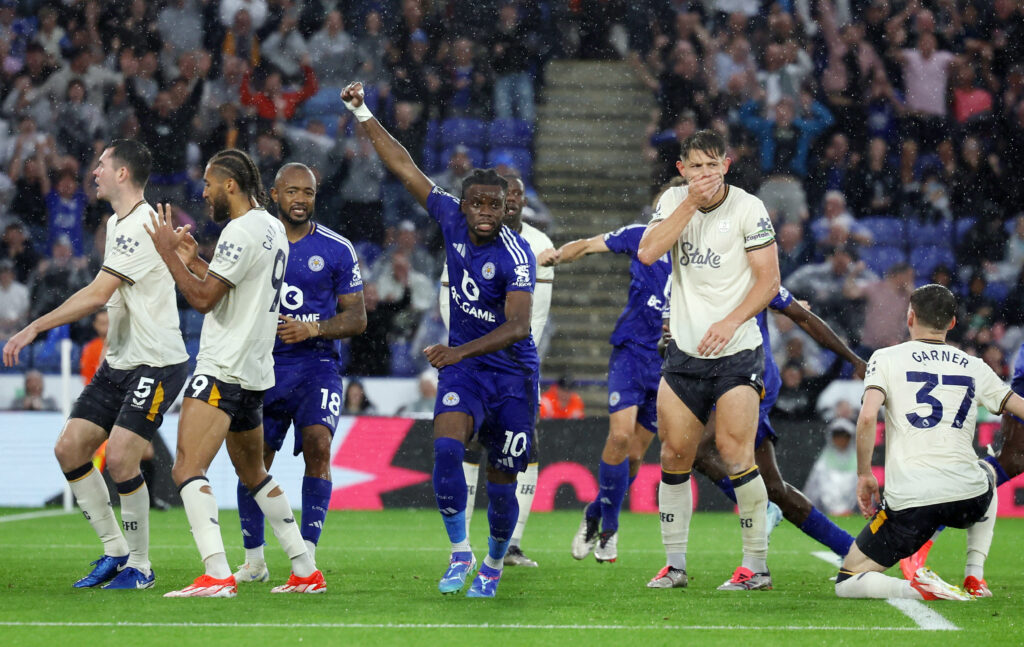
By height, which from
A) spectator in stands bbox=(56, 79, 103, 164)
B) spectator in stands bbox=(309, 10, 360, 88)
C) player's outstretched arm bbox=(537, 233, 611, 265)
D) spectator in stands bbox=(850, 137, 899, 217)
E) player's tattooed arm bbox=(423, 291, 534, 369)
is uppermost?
spectator in stands bbox=(309, 10, 360, 88)

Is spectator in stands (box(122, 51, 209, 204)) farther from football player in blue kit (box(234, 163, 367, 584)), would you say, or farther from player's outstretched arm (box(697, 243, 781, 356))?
player's outstretched arm (box(697, 243, 781, 356))

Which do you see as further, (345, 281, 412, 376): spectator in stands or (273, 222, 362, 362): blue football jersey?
(345, 281, 412, 376): spectator in stands

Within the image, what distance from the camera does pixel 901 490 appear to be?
20.9 feet

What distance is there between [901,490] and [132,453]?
3.77 m

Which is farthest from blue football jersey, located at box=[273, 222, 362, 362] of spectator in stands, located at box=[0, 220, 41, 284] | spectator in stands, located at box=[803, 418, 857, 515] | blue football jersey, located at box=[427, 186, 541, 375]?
spectator in stands, located at box=[0, 220, 41, 284]

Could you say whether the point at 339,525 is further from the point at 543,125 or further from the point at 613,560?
the point at 543,125

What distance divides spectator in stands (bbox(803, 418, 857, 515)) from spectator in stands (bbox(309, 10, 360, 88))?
28.5 ft

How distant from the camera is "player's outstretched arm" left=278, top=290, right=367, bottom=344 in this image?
6.93 m

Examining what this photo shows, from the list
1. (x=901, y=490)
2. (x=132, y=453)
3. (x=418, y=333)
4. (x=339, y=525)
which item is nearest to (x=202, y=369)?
(x=132, y=453)

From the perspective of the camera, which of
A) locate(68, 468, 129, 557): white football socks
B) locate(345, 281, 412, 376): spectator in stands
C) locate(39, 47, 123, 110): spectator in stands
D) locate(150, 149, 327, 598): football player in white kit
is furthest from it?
locate(39, 47, 123, 110): spectator in stands

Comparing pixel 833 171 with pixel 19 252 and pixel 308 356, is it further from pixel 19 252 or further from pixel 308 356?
pixel 308 356

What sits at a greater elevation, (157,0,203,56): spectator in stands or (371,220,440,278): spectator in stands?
(157,0,203,56): spectator in stands

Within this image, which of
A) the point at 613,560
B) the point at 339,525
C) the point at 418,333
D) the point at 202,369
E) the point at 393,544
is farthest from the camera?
the point at 418,333

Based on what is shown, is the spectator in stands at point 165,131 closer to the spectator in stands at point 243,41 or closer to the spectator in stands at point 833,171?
the spectator in stands at point 243,41
